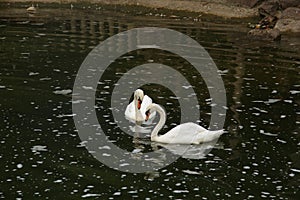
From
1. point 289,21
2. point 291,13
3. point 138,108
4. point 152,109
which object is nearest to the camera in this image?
point 152,109

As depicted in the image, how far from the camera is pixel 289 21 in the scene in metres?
34.1

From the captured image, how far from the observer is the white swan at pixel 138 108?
709 inches

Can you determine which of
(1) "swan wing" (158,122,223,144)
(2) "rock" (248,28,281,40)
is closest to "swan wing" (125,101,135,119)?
(1) "swan wing" (158,122,223,144)

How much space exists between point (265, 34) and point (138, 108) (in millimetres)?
15809

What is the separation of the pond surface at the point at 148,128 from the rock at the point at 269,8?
5502 millimetres

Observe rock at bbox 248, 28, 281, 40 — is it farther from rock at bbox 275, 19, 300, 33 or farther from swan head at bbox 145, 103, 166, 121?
swan head at bbox 145, 103, 166, 121

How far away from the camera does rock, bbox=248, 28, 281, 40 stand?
103 feet

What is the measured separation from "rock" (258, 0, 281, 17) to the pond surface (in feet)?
18.1

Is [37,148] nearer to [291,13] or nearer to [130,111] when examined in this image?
[130,111]

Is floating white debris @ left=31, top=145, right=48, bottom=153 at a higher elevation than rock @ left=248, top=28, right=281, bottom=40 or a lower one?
lower

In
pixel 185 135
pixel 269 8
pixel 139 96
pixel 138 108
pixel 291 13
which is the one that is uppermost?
pixel 269 8

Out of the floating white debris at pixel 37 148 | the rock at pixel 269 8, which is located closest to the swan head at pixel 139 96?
the floating white debris at pixel 37 148

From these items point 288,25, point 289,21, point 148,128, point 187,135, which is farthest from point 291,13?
point 187,135

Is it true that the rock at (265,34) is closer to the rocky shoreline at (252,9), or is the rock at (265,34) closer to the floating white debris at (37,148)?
the rocky shoreline at (252,9)
